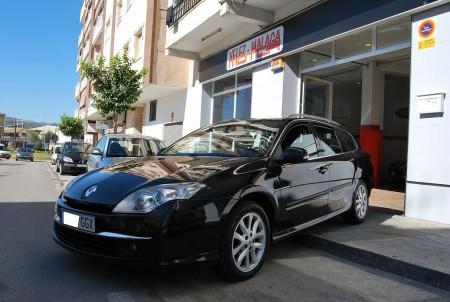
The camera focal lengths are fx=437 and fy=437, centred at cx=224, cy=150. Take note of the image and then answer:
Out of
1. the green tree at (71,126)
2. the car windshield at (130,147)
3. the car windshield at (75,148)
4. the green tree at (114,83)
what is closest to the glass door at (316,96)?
the car windshield at (130,147)

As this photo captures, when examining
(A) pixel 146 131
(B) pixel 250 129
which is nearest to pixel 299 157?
(B) pixel 250 129

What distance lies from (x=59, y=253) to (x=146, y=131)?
19.5 m

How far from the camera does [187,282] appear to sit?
4137 mm

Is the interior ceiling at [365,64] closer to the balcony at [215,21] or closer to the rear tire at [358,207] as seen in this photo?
the balcony at [215,21]

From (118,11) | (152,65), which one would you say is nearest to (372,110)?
(152,65)

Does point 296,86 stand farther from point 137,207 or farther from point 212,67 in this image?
point 137,207

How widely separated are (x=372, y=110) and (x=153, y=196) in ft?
36.4

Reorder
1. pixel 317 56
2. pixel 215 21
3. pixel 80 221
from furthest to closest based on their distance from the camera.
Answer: pixel 215 21 < pixel 317 56 < pixel 80 221

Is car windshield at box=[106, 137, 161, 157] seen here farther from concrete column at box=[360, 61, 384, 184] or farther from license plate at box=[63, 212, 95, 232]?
concrete column at box=[360, 61, 384, 184]

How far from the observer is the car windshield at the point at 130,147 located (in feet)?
31.7

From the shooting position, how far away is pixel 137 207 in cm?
374

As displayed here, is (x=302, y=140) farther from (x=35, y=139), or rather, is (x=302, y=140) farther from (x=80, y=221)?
(x=35, y=139)

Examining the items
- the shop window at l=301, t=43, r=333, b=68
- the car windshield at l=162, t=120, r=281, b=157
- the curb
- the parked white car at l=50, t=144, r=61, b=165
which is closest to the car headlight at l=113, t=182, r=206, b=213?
the car windshield at l=162, t=120, r=281, b=157

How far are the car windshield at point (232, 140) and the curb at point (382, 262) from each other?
165 centimetres
